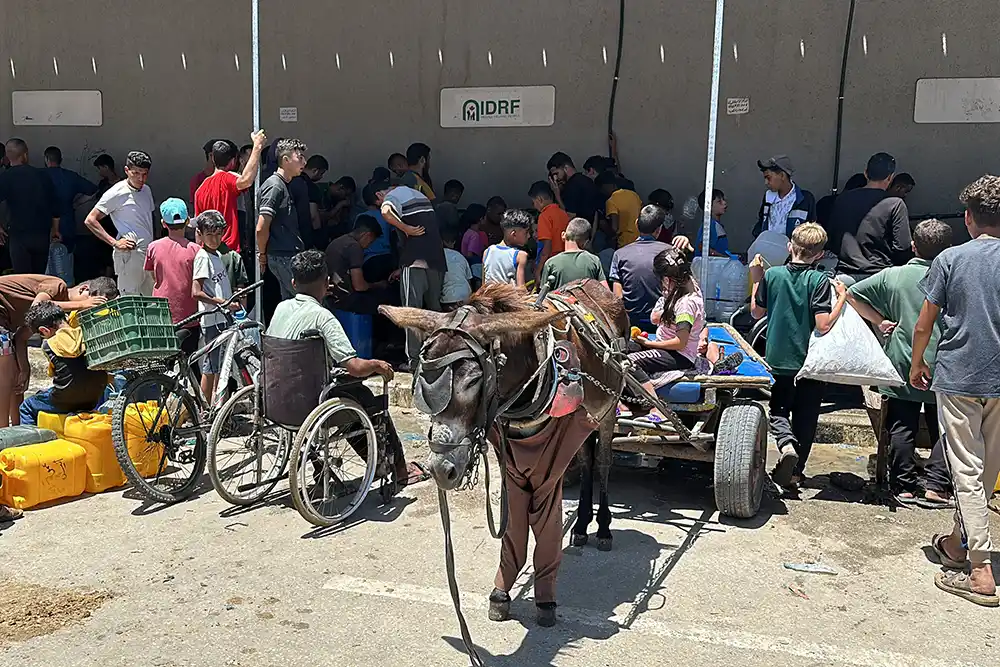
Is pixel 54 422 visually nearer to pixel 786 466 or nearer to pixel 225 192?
pixel 225 192

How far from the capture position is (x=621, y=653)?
13.5 ft

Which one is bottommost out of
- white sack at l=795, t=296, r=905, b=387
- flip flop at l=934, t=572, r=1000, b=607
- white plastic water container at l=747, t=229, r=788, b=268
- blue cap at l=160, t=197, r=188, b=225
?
flip flop at l=934, t=572, r=1000, b=607

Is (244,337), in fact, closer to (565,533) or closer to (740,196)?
(565,533)

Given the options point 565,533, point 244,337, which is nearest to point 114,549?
point 244,337

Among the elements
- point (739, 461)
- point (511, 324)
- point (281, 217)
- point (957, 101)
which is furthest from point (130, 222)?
point (957, 101)

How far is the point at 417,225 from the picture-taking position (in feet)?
27.4

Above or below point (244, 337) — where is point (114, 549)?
below

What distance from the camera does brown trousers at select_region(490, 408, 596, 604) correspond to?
410cm

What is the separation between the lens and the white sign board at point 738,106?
1082cm

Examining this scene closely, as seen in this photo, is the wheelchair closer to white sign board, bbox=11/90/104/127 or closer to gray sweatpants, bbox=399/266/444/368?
gray sweatpants, bbox=399/266/444/368

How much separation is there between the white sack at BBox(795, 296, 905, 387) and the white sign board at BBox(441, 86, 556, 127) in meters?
6.43

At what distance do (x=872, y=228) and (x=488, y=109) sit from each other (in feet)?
17.7

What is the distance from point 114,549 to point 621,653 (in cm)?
296

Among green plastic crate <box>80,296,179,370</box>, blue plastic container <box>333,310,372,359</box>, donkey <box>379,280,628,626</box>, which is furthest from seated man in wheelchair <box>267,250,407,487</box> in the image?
blue plastic container <box>333,310,372,359</box>
